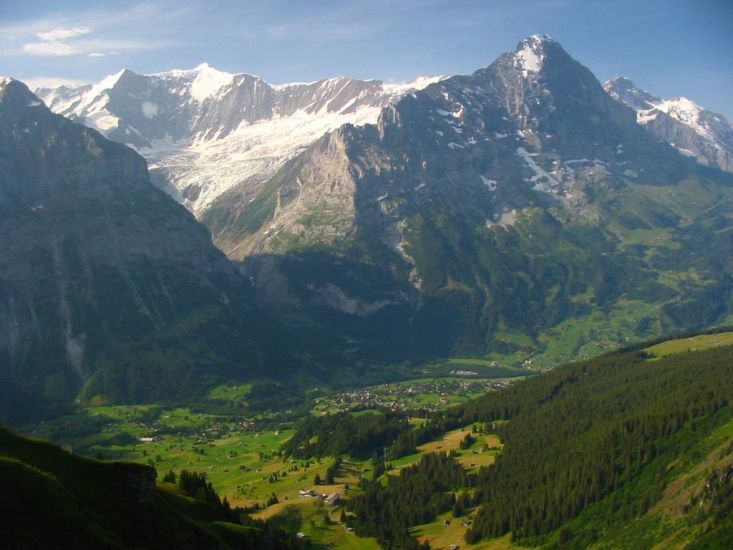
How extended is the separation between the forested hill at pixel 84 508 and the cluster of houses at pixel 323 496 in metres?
86.2

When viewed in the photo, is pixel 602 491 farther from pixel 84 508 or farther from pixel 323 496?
pixel 84 508

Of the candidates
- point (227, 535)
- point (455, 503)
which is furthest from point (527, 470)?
point (227, 535)

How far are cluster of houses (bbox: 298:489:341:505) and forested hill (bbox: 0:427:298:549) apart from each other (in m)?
86.2

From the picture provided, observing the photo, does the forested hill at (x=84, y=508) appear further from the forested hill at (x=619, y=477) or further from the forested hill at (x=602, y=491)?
the forested hill at (x=619, y=477)

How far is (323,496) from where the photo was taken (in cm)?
18888

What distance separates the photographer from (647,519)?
146750 millimetres

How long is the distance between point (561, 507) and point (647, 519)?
66.6 ft

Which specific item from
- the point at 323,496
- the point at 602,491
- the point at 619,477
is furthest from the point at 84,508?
the point at 619,477

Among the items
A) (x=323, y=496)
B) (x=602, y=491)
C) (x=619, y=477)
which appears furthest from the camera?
(x=323, y=496)

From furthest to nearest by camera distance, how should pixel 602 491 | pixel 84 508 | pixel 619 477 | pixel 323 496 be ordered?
pixel 323 496
pixel 619 477
pixel 602 491
pixel 84 508

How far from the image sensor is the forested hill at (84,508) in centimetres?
6506

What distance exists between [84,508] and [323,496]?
121 m

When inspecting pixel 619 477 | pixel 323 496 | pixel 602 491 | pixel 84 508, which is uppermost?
pixel 84 508

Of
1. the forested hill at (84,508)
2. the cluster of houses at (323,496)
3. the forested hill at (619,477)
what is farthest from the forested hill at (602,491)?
the forested hill at (84,508)
